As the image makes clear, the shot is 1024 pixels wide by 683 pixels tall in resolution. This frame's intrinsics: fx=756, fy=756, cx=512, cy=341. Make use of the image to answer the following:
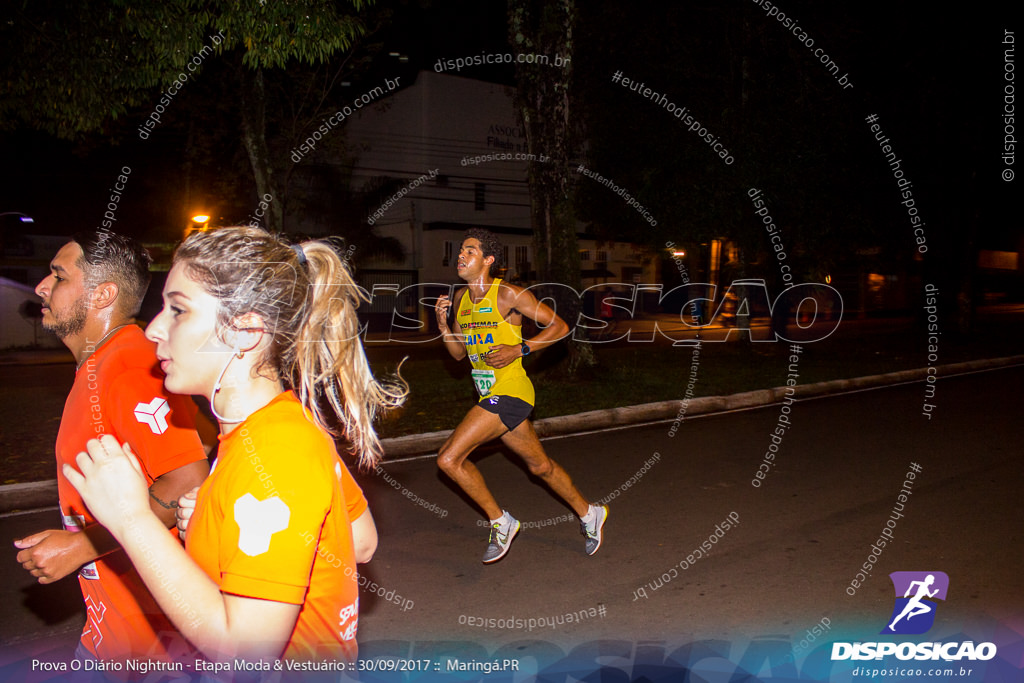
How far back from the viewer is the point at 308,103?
20.5 m

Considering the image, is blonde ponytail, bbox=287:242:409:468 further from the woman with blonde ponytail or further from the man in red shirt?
the man in red shirt

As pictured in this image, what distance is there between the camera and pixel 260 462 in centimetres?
144

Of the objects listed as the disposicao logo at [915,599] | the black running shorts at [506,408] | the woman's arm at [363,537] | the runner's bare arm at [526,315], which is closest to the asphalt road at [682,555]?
the disposicao logo at [915,599]

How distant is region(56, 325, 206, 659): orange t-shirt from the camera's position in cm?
204

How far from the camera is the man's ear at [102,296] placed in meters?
2.50

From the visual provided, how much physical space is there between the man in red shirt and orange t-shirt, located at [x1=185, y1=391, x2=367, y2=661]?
0.46 m

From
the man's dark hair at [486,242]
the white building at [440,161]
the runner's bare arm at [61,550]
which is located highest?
the white building at [440,161]

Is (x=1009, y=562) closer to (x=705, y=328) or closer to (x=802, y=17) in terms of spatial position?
(x=802, y=17)

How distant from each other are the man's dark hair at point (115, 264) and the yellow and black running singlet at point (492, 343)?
96.3 inches

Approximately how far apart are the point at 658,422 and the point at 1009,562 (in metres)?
5.39

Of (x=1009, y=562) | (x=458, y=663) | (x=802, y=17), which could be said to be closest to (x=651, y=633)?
(x=458, y=663)

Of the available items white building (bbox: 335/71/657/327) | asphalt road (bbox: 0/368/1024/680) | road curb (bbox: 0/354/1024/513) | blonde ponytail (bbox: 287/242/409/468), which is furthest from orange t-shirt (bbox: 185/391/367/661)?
white building (bbox: 335/71/657/327)

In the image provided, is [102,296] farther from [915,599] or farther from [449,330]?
[915,599]

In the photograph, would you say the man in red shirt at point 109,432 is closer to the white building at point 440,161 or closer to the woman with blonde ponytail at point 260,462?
the woman with blonde ponytail at point 260,462
